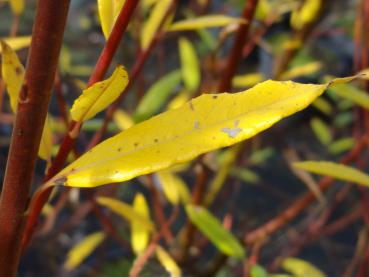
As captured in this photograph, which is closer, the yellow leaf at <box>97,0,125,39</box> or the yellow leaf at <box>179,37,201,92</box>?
the yellow leaf at <box>97,0,125,39</box>

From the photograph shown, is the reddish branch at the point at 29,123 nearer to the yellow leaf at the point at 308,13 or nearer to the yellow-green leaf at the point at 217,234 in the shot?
the yellow-green leaf at the point at 217,234

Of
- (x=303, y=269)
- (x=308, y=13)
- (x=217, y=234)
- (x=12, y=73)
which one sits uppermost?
(x=12, y=73)

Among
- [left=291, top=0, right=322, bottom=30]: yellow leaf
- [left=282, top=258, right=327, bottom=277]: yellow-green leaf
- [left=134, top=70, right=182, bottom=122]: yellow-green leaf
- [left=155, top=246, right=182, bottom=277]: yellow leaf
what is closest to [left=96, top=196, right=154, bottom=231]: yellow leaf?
[left=155, top=246, right=182, bottom=277]: yellow leaf

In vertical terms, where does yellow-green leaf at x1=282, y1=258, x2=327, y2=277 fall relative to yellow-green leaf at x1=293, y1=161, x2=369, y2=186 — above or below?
below

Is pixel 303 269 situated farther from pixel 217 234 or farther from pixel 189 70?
pixel 189 70

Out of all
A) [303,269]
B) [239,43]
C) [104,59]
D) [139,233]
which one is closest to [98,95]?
[104,59]

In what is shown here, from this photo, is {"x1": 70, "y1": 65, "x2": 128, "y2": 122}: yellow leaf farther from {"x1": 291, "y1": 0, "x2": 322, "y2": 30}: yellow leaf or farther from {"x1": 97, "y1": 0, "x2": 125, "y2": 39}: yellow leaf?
{"x1": 291, "y1": 0, "x2": 322, "y2": 30}: yellow leaf

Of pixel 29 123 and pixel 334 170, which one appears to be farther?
pixel 334 170
